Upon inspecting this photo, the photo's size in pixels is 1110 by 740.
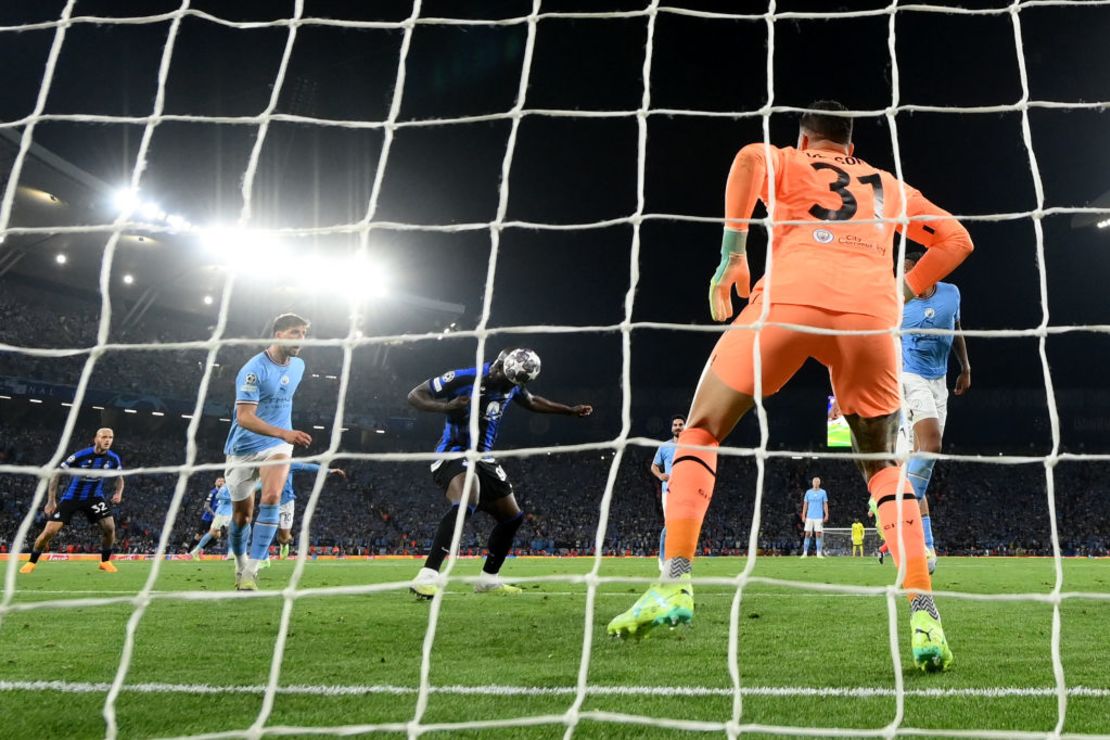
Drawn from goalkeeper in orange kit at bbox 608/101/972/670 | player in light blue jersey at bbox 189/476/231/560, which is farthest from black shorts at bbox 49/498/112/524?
goalkeeper in orange kit at bbox 608/101/972/670

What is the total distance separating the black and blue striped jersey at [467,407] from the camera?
5.67 m

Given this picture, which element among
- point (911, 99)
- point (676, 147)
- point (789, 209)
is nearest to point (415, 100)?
point (676, 147)

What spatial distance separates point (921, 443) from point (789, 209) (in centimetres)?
361

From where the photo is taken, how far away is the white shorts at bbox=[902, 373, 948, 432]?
19.8 ft

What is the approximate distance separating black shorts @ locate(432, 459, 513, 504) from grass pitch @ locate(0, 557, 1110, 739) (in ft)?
2.90

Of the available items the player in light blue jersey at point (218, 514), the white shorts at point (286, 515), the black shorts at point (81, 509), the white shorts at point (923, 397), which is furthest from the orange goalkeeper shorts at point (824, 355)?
the player in light blue jersey at point (218, 514)

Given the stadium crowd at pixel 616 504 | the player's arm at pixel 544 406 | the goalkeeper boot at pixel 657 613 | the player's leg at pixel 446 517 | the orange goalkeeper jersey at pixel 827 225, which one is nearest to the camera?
the goalkeeper boot at pixel 657 613

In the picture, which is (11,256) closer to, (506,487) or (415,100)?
(415,100)

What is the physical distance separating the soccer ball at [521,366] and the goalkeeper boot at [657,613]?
311 centimetres

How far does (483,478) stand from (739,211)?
3.42m

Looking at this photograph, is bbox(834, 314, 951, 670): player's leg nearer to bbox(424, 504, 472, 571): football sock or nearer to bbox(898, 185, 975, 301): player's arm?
bbox(898, 185, 975, 301): player's arm

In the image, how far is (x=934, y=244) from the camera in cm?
327

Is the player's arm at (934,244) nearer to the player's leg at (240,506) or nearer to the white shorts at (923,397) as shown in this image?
the white shorts at (923,397)

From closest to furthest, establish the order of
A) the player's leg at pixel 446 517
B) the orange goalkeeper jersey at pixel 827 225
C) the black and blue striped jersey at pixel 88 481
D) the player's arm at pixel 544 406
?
the orange goalkeeper jersey at pixel 827 225, the player's leg at pixel 446 517, the player's arm at pixel 544 406, the black and blue striped jersey at pixel 88 481
